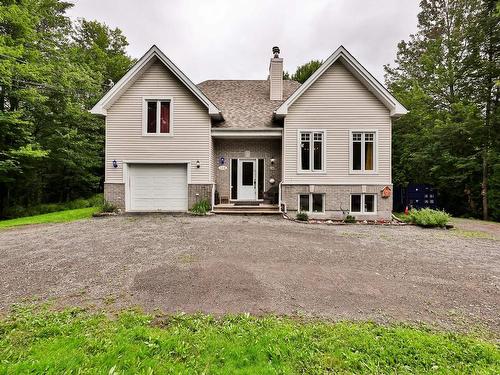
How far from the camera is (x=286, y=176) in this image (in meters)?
11.6

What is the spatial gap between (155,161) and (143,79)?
4.03 m

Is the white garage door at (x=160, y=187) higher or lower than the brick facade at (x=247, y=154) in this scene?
lower

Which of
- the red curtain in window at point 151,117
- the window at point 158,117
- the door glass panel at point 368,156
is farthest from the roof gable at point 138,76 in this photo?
the door glass panel at point 368,156

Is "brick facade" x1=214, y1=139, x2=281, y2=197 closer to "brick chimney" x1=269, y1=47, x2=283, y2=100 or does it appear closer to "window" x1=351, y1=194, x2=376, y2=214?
"brick chimney" x1=269, y1=47, x2=283, y2=100

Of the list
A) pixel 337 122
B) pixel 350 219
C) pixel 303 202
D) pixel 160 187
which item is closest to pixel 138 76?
pixel 160 187

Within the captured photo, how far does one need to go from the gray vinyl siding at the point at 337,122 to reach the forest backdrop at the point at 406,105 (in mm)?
5757

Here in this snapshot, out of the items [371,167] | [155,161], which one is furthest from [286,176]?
[155,161]

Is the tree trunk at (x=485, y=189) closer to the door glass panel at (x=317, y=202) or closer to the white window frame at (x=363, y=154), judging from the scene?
the white window frame at (x=363, y=154)

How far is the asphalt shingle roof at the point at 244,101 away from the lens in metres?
12.7

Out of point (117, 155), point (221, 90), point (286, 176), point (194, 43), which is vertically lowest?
point (286, 176)

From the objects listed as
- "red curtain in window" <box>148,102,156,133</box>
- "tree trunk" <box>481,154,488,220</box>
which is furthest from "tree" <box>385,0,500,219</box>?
"red curtain in window" <box>148,102,156,133</box>

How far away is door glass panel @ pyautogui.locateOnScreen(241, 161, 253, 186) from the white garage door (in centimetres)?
318

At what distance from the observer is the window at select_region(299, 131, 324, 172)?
Answer: 1166 cm

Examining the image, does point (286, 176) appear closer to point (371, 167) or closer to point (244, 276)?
point (371, 167)
